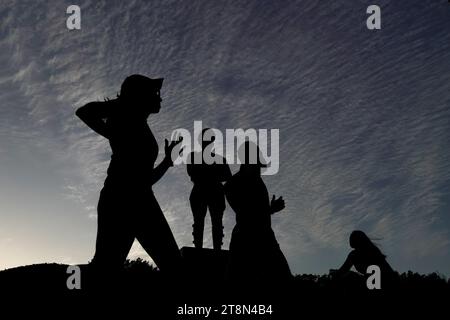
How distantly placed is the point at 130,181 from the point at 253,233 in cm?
219

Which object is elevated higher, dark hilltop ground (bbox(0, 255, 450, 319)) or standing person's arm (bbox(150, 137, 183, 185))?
standing person's arm (bbox(150, 137, 183, 185))

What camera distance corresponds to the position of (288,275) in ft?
17.8

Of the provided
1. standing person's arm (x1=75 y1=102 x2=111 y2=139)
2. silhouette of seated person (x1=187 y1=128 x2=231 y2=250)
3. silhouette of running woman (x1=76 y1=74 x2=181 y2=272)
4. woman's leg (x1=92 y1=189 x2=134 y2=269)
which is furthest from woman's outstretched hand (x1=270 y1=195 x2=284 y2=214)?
silhouette of seated person (x1=187 y1=128 x2=231 y2=250)

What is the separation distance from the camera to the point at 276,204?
5855 millimetres

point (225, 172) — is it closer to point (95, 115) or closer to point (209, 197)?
point (209, 197)

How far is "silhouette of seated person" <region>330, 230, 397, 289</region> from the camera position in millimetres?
7151

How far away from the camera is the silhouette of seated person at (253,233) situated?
5.43 meters

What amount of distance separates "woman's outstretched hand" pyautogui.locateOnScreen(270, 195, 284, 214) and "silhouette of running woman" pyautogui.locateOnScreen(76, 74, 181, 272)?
1985mm

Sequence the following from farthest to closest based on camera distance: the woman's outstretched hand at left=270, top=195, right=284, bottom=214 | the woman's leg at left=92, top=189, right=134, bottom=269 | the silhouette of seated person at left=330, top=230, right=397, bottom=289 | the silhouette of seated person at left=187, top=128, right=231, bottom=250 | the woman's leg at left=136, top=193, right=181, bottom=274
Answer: the silhouette of seated person at left=187, top=128, right=231, bottom=250 < the silhouette of seated person at left=330, top=230, right=397, bottom=289 < the woman's outstretched hand at left=270, top=195, right=284, bottom=214 < the woman's leg at left=136, top=193, right=181, bottom=274 < the woman's leg at left=92, top=189, right=134, bottom=269

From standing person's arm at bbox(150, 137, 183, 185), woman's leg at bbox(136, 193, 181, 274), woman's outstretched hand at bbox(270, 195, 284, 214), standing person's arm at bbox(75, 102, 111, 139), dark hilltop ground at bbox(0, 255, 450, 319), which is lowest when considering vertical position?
dark hilltop ground at bbox(0, 255, 450, 319)

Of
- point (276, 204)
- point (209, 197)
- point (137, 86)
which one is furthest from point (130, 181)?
point (209, 197)

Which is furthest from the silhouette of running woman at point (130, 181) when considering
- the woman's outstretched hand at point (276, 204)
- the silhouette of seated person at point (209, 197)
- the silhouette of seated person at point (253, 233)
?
the silhouette of seated person at point (209, 197)

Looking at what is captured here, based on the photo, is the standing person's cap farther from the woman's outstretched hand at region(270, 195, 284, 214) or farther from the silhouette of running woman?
the woman's outstretched hand at region(270, 195, 284, 214)
